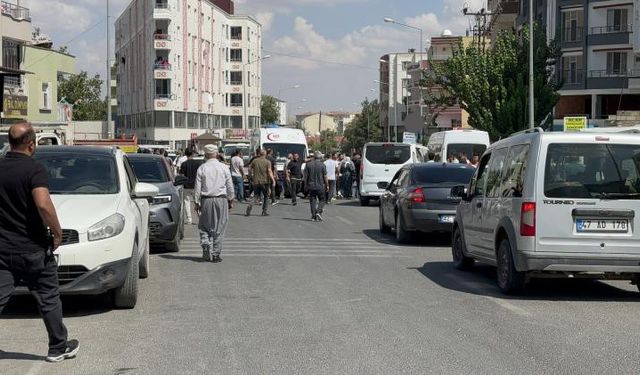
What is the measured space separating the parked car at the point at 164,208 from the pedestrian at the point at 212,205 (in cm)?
116

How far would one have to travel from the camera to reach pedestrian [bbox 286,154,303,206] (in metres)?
30.9

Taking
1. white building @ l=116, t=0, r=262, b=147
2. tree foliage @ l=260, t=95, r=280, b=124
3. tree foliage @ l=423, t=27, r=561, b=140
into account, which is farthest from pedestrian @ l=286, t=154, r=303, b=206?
tree foliage @ l=260, t=95, r=280, b=124

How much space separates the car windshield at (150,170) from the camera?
1689 centimetres

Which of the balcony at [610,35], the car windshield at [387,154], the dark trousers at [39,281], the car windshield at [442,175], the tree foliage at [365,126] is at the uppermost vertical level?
the balcony at [610,35]

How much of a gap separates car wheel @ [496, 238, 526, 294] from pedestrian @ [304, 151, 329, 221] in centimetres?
1247

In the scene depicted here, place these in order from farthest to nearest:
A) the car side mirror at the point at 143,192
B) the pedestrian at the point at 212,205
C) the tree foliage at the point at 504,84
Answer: the tree foliage at the point at 504,84 → the pedestrian at the point at 212,205 → the car side mirror at the point at 143,192

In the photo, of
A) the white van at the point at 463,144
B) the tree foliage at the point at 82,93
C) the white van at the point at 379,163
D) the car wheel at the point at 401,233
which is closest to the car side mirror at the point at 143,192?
the car wheel at the point at 401,233

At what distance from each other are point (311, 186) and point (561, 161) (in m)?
13.6

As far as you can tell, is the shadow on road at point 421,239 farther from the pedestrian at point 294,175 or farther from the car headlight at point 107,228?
→ the pedestrian at point 294,175

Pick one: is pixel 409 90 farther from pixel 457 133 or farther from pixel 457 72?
pixel 457 133

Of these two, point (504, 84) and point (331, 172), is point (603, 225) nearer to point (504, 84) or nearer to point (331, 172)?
point (331, 172)

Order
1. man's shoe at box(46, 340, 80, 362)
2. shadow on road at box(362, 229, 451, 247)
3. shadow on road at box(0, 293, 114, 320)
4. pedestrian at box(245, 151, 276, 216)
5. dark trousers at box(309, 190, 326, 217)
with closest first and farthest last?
1. man's shoe at box(46, 340, 80, 362)
2. shadow on road at box(0, 293, 114, 320)
3. shadow on road at box(362, 229, 451, 247)
4. dark trousers at box(309, 190, 326, 217)
5. pedestrian at box(245, 151, 276, 216)

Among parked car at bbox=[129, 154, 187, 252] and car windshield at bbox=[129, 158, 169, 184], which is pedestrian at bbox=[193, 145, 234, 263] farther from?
car windshield at bbox=[129, 158, 169, 184]

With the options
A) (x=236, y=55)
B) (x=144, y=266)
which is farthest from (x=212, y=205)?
(x=236, y=55)
